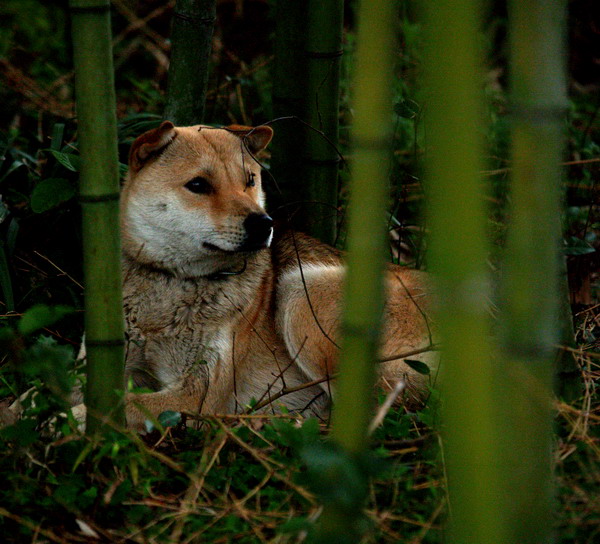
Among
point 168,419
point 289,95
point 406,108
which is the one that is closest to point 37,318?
point 168,419

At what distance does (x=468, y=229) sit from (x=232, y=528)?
1060 millimetres

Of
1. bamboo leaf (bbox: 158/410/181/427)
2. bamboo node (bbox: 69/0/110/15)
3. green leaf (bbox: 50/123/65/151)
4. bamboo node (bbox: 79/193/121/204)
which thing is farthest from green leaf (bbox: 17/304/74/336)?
green leaf (bbox: 50/123/65/151)

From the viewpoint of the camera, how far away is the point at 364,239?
149 cm

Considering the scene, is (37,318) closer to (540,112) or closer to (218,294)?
(540,112)

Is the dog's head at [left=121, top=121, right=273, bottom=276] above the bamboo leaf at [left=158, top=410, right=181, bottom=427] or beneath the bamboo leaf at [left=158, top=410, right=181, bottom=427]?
above

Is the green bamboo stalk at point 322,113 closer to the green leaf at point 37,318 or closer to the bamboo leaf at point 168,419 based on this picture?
the bamboo leaf at point 168,419

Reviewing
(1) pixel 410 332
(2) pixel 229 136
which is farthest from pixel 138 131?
(1) pixel 410 332

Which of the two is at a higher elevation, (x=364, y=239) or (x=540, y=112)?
(x=540, y=112)

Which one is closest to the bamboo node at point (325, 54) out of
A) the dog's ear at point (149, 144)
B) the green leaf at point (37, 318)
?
the dog's ear at point (149, 144)

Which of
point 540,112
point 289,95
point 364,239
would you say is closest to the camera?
point 540,112

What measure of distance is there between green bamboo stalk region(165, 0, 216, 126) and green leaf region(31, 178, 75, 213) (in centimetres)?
72

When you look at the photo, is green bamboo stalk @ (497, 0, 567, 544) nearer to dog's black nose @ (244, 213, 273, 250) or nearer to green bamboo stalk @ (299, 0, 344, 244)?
dog's black nose @ (244, 213, 273, 250)

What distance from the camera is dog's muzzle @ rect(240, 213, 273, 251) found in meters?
3.25

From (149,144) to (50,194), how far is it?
1.71ft
